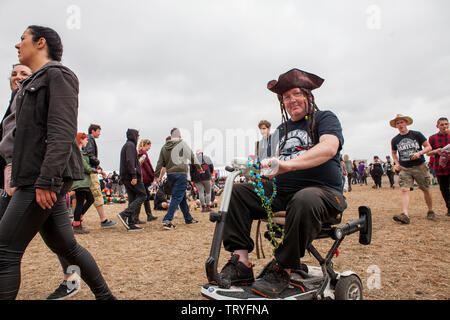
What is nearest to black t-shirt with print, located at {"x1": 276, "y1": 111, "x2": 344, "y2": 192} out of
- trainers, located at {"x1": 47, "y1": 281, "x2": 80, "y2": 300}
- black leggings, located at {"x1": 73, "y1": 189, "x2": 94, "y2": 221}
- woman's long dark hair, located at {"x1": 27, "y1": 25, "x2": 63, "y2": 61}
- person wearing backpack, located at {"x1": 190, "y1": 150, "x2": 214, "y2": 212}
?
woman's long dark hair, located at {"x1": 27, "y1": 25, "x2": 63, "y2": 61}

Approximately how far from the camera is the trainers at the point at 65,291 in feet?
8.45

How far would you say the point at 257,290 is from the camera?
6.49 ft

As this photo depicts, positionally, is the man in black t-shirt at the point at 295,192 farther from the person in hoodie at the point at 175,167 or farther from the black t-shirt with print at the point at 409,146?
the black t-shirt with print at the point at 409,146

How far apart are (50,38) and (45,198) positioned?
1.18m

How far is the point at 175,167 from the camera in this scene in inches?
250

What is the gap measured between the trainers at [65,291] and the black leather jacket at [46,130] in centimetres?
128

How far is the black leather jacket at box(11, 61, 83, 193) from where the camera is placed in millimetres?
1802

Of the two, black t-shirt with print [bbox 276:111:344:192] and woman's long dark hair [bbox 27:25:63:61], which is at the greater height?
woman's long dark hair [bbox 27:25:63:61]

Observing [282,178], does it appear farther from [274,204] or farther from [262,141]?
[262,141]

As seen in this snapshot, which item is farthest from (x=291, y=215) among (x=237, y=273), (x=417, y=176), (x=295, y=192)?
(x=417, y=176)

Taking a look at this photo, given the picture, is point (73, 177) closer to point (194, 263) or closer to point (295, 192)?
point (295, 192)

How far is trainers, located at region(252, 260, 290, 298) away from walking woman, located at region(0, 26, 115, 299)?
3.87 feet

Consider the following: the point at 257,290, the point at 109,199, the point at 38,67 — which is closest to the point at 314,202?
the point at 257,290

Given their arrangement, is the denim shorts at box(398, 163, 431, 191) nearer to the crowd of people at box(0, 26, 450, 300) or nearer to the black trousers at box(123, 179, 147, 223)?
the crowd of people at box(0, 26, 450, 300)
